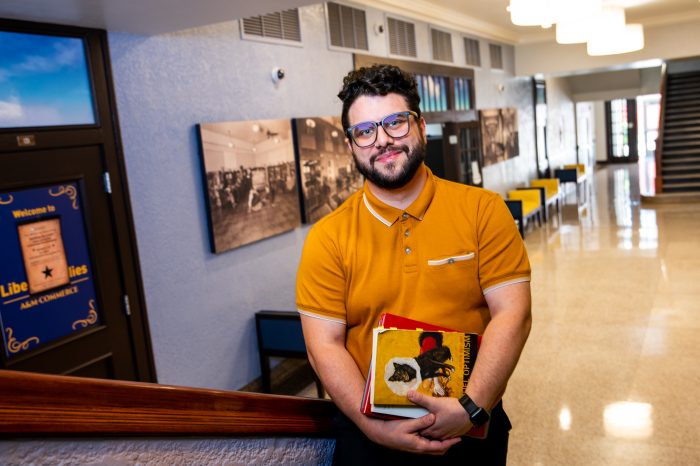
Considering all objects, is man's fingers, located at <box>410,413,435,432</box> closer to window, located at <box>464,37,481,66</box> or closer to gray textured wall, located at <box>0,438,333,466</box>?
gray textured wall, located at <box>0,438,333,466</box>

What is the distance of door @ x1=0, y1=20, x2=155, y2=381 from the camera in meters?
3.53


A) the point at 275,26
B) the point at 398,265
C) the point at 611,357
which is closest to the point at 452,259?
the point at 398,265

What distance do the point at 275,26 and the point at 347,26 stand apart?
1520 mm

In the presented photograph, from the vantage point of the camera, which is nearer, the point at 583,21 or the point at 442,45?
the point at 583,21

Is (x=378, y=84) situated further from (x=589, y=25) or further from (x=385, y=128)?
(x=589, y=25)

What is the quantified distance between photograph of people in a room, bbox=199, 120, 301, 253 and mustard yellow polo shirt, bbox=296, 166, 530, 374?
3.32 m

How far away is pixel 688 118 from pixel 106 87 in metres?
15.1

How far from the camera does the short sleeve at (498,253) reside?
66.5 inches

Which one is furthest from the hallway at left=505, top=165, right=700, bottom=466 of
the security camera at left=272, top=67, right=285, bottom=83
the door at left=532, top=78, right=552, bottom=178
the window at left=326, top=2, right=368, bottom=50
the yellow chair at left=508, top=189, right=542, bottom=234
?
the door at left=532, top=78, right=552, bottom=178

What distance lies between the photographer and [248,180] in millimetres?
5336

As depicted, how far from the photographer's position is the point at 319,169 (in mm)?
6328

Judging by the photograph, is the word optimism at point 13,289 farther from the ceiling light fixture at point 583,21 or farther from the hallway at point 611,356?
the ceiling light fixture at point 583,21

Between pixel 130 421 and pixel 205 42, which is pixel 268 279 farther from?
pixel 130 421

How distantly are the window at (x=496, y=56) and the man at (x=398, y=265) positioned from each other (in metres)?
11.6
